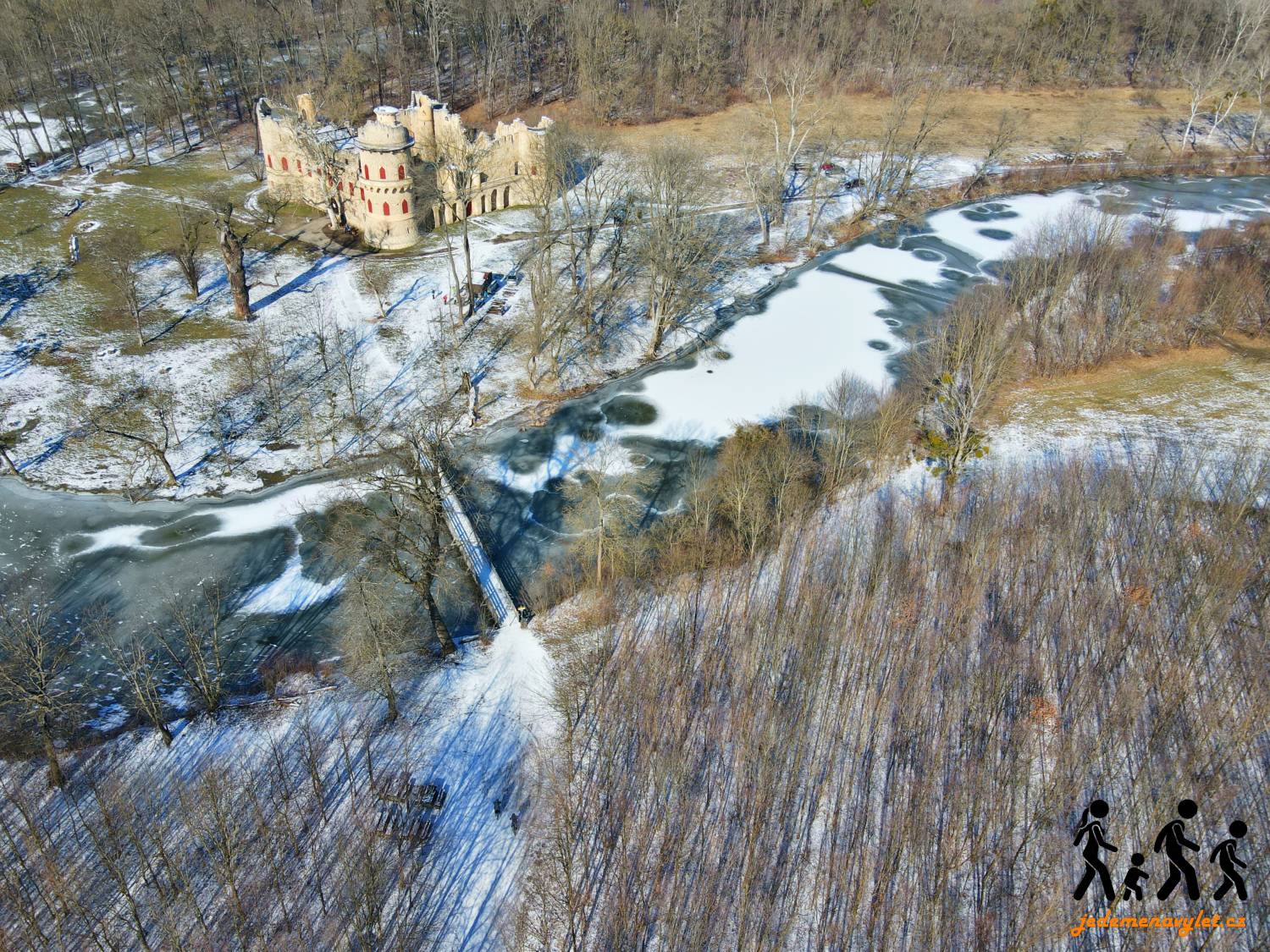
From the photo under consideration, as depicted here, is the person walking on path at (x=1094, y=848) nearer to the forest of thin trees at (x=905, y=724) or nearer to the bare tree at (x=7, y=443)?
the forest of thin trees at (x=905, y=724)

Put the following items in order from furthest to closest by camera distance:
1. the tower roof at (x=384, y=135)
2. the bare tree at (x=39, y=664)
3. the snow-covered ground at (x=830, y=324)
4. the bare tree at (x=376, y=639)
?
1. the tower roof at (x=384, y=135)
2. the snow-covered ground at (x=830, y=324)
3. the bare tree at (x=376, y=639)
4. the bare tree at (x=39, y=664)

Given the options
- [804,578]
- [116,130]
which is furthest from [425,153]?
[804,578]

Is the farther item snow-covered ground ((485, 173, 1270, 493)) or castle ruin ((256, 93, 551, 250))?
castle ruin ((256, 93, 551, 250))

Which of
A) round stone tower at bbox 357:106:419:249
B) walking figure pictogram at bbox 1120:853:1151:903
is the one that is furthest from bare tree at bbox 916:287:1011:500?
round stone tower at bbox 357:106:419:249

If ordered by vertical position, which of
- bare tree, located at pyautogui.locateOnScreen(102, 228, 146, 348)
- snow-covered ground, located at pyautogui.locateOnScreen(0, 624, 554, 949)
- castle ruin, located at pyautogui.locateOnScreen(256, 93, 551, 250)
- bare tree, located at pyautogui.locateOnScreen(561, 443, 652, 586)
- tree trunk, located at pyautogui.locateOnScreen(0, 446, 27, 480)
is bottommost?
snow-covered ground, located at pyautogui.locateOnScreen(0, 624, 554, 949)

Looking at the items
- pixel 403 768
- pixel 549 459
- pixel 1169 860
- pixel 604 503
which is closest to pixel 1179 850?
pixel 1169 860

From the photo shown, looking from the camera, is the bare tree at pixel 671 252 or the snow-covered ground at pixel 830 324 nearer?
the snow-covered ground at pixel 830 324

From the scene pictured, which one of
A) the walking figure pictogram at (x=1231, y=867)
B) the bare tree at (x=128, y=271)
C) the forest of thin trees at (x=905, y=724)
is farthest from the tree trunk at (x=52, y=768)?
the walking figure pictogram at (x=1231, y=867)

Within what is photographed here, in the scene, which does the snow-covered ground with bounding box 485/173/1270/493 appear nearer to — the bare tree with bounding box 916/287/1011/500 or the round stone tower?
the bare tree with bounding box 916/287/1011/500
